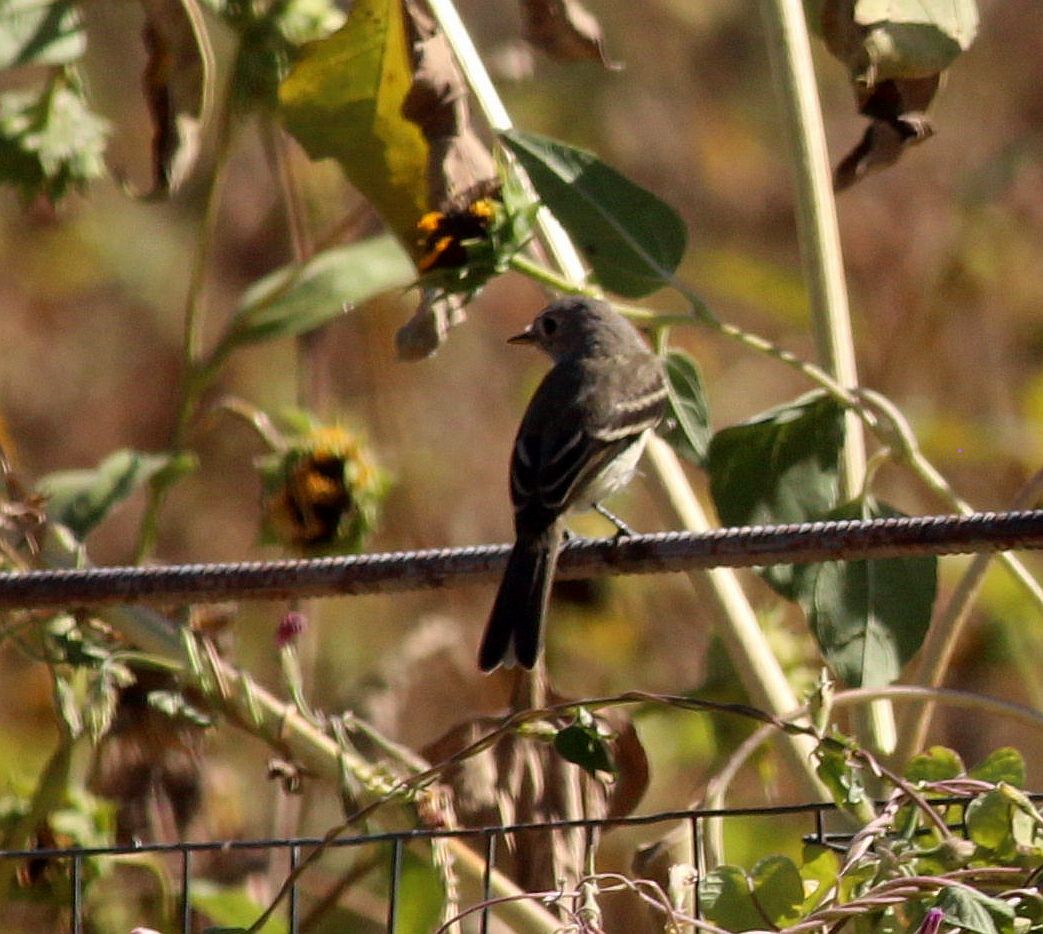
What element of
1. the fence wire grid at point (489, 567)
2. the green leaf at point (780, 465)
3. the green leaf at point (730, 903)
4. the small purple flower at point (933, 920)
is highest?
the green leaf at point (780, 465)

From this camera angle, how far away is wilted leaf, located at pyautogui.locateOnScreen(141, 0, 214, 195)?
9.59 feet

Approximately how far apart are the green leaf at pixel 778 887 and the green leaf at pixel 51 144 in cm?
185

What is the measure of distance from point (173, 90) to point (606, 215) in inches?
36.3

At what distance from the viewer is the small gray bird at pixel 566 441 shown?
2.57m

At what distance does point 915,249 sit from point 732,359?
0.79 metres

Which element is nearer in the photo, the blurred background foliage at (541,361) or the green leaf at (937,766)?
the green leaf at (937,766)

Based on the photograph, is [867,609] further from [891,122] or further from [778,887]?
[891,122]

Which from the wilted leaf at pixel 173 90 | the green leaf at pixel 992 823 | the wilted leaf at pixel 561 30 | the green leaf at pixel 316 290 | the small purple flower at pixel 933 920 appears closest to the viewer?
the small purple flower at pixel 933 920

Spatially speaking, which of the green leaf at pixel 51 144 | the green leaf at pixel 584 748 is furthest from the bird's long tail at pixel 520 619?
the green leaf at pixel 51 144

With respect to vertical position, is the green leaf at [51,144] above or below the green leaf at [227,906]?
above

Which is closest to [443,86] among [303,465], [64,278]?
[303,465]

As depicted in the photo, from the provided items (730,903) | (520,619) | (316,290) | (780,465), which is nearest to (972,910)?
(730,903)

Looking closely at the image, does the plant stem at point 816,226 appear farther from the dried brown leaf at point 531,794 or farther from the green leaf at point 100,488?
the green leaf at point 100,488

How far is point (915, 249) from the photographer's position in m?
5.54
